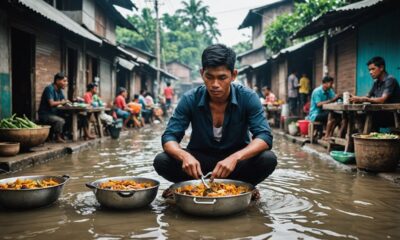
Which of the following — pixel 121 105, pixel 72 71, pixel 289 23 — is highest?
pixel 289 23

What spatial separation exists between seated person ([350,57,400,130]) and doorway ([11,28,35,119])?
7.96 metres

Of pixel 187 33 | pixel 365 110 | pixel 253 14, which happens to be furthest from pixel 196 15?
pixel 365 110

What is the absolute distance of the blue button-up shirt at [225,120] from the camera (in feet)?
12.8

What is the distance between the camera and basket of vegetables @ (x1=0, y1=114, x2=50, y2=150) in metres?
6.64

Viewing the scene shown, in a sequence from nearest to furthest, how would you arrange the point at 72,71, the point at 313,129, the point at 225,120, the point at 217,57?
the point at 217,57, the point at 225,120, the point at 313,129, the point at 72,71

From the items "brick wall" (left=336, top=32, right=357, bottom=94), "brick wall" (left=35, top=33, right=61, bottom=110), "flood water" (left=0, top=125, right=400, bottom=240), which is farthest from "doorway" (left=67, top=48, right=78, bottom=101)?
"brick wall" (left=336, top=32, right=357, bottom=94)

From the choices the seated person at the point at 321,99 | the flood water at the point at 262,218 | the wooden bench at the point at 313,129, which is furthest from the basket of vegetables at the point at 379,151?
the wooden bench at the point at 313,129

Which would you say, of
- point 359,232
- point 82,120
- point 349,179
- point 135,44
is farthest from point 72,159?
point 135,44

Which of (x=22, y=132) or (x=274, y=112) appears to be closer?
(x=22, y=132)

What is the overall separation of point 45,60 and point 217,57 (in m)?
8.52

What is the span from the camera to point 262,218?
345cm

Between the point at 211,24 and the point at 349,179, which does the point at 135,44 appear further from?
the point at 349,179

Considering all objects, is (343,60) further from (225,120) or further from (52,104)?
(225,120)

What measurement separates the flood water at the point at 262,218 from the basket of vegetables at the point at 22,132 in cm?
199
